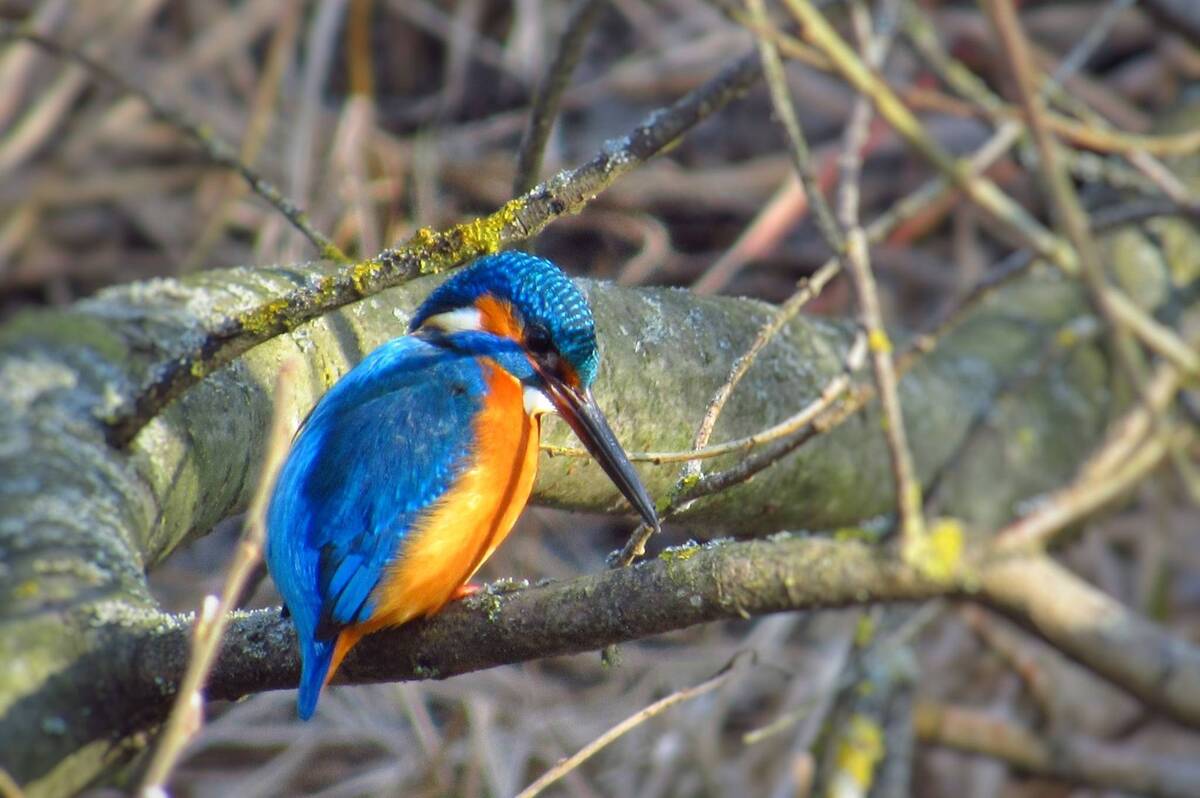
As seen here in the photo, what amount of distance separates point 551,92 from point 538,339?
542 mm

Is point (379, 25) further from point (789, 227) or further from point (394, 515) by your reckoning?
point (394, 515)

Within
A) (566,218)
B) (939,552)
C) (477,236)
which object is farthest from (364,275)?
(566,218)

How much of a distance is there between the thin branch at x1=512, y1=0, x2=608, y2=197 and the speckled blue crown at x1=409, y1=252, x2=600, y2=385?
351mm

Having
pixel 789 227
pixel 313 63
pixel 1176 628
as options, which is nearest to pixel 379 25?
pixel 313 63

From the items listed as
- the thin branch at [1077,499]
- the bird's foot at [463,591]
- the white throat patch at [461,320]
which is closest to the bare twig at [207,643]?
the bird's foot at [463,591]

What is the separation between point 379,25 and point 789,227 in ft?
5.24

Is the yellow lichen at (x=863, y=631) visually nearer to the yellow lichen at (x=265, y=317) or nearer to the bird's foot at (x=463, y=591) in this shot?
the bird's foot at (x=463, y=591)

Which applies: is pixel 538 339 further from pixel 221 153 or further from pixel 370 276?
pixel 221 153

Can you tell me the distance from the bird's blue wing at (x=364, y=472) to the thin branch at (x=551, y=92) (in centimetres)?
57

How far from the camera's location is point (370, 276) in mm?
1271

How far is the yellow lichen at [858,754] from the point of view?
2.84 m

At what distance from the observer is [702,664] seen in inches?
132

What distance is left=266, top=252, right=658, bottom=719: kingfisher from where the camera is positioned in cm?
157

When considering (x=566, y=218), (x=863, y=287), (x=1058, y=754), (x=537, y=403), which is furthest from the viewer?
(x=566, y=218)
